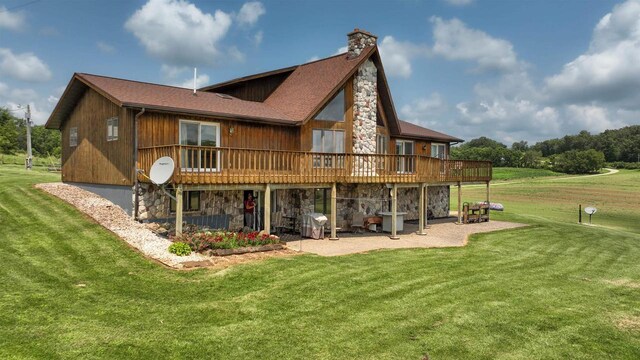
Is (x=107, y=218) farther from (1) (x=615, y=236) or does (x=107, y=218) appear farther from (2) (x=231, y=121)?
(1) (x=615, y=236)

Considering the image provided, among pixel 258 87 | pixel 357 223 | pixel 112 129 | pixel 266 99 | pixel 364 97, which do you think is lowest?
pixel 357 223

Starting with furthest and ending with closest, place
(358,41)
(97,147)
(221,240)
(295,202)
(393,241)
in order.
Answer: (358,41) → (295,202) → (97,147) → (393,241) → (221,240)

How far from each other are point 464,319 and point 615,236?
62.5ft

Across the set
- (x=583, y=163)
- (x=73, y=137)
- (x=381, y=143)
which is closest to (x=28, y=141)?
(x=73, y=137)

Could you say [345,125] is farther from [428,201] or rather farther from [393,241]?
[428,201]

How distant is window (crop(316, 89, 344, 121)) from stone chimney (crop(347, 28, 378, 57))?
2480 mm

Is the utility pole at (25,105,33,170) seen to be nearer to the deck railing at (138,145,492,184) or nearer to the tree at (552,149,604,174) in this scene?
the deck railing at (138,145,492,184)

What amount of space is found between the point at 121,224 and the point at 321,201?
30.8 feet

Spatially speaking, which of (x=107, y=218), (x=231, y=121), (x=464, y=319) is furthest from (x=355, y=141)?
Answer: (x=464, y=319)

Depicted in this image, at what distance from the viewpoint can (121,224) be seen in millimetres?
15828

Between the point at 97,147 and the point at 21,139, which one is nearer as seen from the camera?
the point at 97,147

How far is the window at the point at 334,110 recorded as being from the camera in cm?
2119

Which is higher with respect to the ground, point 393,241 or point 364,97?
point 364,97

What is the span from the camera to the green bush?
1332 centimetres
